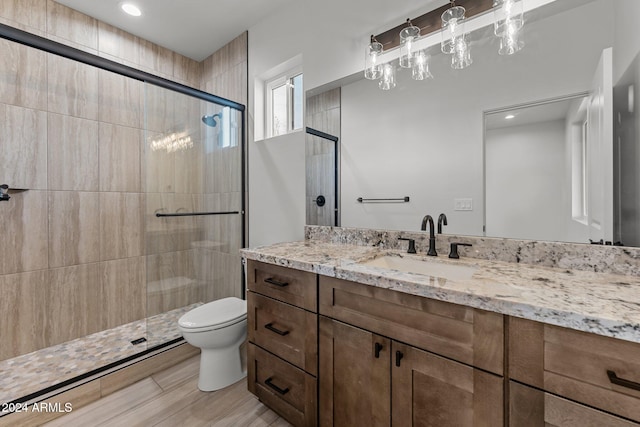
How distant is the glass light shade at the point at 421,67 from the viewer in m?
1.44

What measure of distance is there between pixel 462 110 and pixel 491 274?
797 millimetres

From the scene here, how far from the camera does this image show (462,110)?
133 centimetres

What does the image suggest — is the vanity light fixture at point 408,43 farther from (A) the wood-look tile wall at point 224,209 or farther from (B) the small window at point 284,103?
(A) the wood-look tile wall at point 224,209

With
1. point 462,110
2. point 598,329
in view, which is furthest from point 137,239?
point 598,329

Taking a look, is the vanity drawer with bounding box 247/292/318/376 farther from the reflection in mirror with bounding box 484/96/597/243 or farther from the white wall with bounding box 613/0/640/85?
the white wall with bounding box 613/0/640/85

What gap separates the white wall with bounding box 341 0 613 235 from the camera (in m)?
1.09

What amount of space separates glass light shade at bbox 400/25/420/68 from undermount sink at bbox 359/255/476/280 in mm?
1059

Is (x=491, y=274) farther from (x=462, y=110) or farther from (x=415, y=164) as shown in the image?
(x=462, y=110)

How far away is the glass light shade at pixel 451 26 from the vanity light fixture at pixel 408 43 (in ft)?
0.48

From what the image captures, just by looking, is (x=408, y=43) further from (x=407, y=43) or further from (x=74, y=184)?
(x=74, y=184)

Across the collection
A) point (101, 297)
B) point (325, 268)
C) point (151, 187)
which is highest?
point (151, 187)

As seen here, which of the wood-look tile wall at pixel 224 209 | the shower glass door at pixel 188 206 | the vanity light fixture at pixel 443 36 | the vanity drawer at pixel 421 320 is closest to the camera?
the vanity drawer at pixel 421 320

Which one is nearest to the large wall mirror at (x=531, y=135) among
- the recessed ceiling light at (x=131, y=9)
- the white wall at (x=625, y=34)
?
the white wall at (x=625, y=34)

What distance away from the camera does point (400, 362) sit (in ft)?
3.15
